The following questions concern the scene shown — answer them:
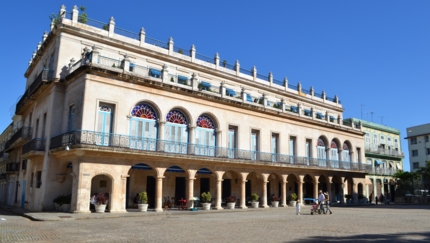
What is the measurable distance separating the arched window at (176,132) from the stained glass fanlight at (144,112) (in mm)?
1157

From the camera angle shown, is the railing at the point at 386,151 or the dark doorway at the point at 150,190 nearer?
the dark doorway at the point at 150,190

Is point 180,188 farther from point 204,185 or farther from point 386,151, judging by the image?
point 386,151

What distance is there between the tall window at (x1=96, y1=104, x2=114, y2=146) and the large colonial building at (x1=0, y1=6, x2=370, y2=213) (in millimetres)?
58

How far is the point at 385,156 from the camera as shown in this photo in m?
46.5

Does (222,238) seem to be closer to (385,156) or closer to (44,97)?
(44,97)

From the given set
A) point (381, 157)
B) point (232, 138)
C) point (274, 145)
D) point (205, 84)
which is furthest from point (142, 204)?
point (381, 157)

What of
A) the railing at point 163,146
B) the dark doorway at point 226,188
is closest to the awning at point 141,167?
the railing at point 163,146

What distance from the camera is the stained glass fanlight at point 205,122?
25325 mm

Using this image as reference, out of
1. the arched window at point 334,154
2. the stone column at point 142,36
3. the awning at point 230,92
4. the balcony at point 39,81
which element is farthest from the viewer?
the arched window at point 334,154

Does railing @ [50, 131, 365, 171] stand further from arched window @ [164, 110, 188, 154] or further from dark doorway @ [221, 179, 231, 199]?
dark doorway @ [221, 179, 231, 199]

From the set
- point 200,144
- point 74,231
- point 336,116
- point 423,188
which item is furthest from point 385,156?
point 74,231

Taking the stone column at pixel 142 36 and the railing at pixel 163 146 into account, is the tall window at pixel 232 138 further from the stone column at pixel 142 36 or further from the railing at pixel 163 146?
the stone column at pixel 142 36

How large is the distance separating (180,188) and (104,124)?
787 centimetres

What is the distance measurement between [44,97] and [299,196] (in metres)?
21.6
